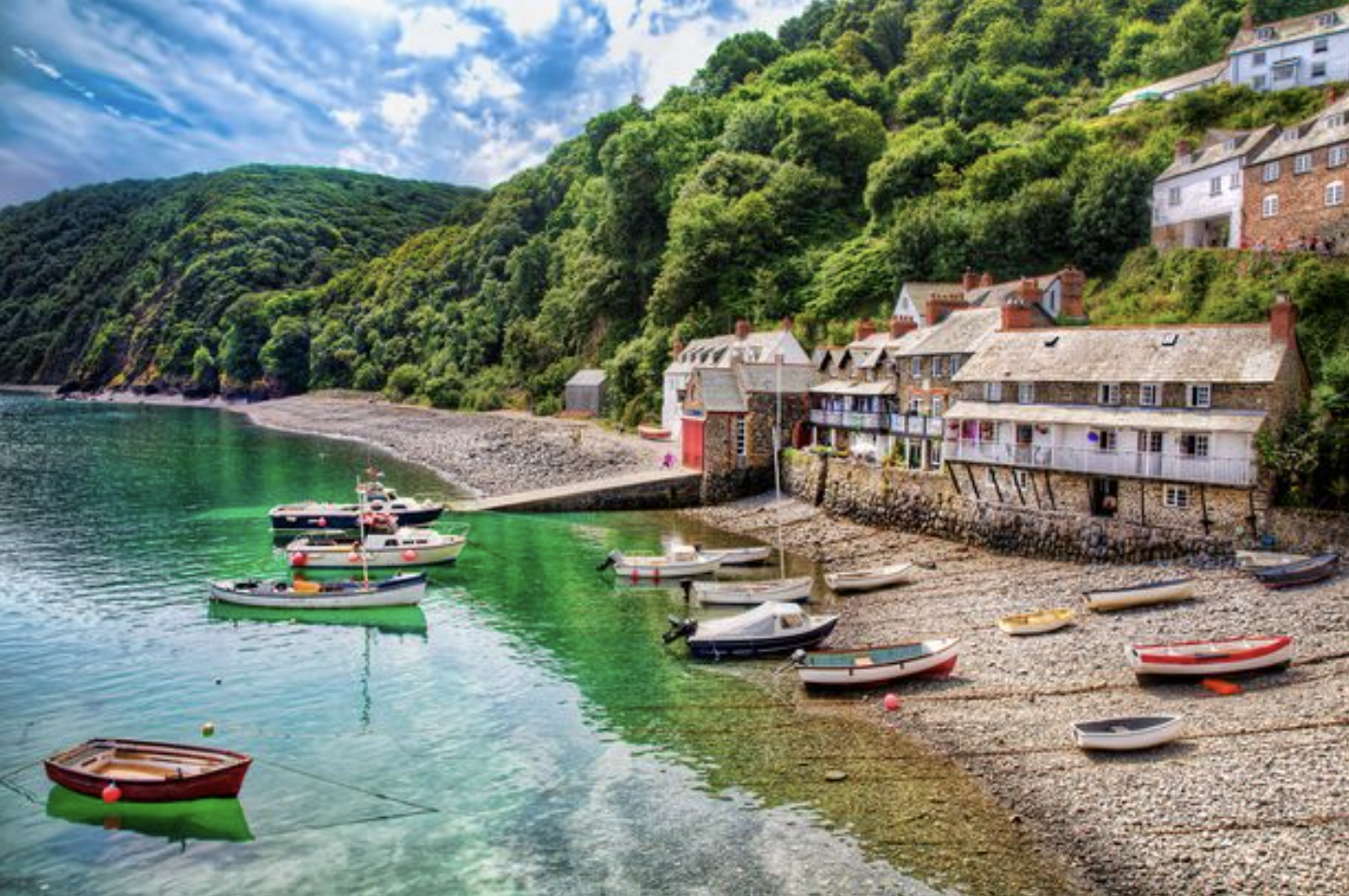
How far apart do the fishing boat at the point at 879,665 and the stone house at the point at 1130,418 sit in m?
12.6

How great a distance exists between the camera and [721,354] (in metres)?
63.7

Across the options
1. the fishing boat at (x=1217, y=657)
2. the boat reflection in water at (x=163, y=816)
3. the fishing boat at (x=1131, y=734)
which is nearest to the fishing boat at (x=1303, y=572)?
the fishing boat at (x=1217, y=657)

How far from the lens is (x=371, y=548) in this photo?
132 feet

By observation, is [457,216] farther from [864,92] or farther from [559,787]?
[559,787]

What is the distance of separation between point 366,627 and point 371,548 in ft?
27.7

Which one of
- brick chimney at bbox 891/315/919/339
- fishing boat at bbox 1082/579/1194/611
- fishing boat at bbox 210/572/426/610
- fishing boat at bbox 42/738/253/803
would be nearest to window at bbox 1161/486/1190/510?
fishing boat at bbox 1082/579/1194/611

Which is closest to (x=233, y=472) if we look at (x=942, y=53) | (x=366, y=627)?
(x=366, y=627)

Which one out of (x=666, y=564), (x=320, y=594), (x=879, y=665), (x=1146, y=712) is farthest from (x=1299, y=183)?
(x=320, y=594)

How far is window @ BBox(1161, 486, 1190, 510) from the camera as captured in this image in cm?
3180

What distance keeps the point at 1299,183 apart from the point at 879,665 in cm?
3554

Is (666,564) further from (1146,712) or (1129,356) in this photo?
(1146,712)

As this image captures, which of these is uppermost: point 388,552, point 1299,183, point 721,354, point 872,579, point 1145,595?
point 1299,183

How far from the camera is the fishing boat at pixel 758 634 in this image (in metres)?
28.1

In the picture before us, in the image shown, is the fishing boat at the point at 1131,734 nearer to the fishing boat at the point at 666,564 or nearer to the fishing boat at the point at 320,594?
the fishing boat at the point at 666,564
